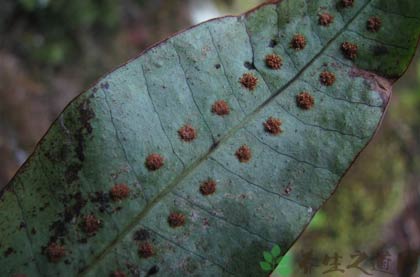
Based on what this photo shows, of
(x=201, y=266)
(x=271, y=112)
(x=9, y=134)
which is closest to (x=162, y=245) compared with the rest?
(x=201, y=266)

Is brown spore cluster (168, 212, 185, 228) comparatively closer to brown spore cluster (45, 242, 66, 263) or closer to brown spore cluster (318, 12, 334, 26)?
brown spore cluster (45, 242, 66, 263)

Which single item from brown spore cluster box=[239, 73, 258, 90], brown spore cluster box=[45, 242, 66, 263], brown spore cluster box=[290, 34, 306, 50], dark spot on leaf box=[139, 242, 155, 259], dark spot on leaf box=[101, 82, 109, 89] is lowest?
brown spore cluster box=[45, 242, 66, 263]

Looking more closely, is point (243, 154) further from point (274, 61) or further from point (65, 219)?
point (65, 219)

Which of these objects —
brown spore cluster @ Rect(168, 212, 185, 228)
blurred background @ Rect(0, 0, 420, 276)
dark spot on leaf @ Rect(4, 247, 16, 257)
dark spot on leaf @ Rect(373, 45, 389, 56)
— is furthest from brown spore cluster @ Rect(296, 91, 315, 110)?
blurred background @ Rect(0, 0, 420, 276)

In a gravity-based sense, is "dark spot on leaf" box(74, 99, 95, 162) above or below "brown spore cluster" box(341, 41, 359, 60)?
below

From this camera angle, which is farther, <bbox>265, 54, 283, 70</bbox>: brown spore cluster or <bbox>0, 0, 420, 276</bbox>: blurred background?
<bbox>0, 0, 420, 276</bbox>: blurred background

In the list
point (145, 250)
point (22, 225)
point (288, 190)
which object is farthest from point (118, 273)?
point (288, 190)

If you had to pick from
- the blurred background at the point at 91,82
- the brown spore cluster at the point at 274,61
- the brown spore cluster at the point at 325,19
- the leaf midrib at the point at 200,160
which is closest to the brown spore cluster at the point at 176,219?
the leaf midrib at the point at 200,160
